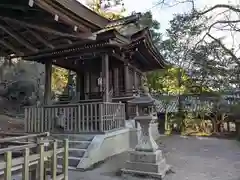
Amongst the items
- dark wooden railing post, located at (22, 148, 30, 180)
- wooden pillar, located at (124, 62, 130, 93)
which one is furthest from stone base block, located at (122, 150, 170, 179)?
wooden pillar, located at (124, 62, 130, 93)

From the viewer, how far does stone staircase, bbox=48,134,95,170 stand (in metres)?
6.43

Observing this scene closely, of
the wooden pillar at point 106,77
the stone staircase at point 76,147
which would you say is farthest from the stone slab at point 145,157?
the wooden pillar at point 106,77

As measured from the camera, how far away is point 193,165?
22.2 feet

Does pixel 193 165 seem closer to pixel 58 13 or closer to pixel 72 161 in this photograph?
pixel 72 161

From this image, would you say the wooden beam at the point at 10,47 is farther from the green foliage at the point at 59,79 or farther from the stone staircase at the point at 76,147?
the green foliage at the point at 59,79

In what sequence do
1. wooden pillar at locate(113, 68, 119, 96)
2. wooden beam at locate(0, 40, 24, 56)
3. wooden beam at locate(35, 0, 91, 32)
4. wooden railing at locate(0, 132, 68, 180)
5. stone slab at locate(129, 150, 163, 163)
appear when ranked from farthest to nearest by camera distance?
wooden pillar at locate(113, 68, 119, 96) < stone slab at locate(129, 150, 163, 163) < wooden beam at locate(0, 40, 24, 56) < wooden beam at locate(35, 0, 91, 32) < wooden railing at locate(0, 132, 68, 180)

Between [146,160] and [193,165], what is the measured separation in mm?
1789

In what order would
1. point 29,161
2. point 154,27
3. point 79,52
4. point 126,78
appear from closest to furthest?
point 29,161 → point 79,52 → point 126,78 → point 154,27

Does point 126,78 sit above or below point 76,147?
above

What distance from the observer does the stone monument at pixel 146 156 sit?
222 inches

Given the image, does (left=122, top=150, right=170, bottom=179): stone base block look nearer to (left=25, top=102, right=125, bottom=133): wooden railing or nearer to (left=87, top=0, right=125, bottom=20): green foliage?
(left=25, top=102, right=125, bottom=133): wooden railing

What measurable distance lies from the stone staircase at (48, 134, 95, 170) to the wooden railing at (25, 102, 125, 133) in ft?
0.87

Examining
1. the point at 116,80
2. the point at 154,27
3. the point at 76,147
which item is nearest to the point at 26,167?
the point at 76,147

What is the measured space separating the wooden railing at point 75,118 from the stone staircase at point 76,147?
10.4 inches
